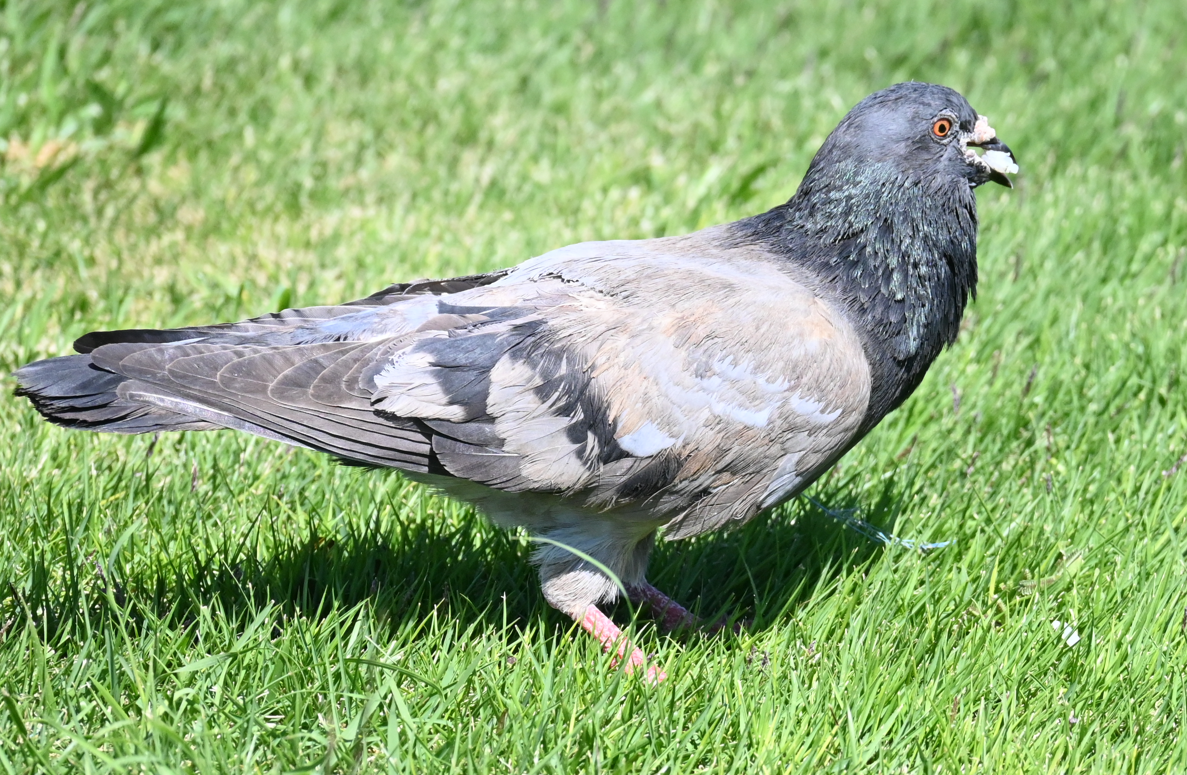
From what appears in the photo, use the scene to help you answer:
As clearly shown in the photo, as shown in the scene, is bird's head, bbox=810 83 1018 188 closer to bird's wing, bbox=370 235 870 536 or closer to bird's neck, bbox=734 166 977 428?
bird's neck, bbox=734 166 977 428

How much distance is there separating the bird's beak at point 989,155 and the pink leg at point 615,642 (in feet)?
5.48

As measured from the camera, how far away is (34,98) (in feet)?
19.7

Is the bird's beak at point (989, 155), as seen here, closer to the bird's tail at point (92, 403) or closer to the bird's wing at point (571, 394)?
the bird's wing at point (571, 394)

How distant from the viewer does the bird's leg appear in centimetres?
367

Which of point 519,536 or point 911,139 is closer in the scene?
point 911,139

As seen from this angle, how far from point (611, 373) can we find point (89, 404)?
4.18ft

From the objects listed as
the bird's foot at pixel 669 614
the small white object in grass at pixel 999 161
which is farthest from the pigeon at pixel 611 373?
the bird's foot at pixel 669 614

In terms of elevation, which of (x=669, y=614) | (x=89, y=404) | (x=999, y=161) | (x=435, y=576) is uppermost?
(x=999, y=161)

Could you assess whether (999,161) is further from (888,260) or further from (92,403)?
(92,403)

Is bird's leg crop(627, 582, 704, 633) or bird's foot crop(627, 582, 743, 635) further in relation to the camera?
bird's leg crop(627, 582, 704, 633)

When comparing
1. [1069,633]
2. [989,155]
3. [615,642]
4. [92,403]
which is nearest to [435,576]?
[615,642]

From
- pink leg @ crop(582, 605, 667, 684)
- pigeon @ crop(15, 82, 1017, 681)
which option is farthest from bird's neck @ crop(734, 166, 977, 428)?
pink leg @ crop(582, 605, 667, 684)

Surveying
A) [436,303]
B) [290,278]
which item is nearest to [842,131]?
[436,303]

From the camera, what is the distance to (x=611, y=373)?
312 cm
